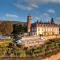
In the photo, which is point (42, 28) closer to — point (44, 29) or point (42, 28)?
point (42, 28)

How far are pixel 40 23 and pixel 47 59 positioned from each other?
21.4 metres

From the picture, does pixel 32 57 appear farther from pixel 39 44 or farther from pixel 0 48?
pixel 39 44

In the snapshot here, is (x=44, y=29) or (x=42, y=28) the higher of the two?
(x=42, y=28)

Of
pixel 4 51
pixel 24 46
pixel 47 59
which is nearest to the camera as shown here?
pixel 47 59

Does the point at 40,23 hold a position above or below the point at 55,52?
above

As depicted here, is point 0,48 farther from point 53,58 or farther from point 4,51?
point 53,58

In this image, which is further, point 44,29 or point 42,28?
point 44,29

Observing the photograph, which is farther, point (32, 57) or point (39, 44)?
point (39, 44)

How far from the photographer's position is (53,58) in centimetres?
1822

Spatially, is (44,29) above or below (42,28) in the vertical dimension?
below

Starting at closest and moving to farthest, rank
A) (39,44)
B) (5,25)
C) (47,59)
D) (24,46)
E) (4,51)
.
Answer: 1. (47,59)
2. (4,51)
3. (24,46)
4. (39,44)
5. (5,25)

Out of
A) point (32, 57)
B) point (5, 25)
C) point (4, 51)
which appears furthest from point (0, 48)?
point (5, 25)

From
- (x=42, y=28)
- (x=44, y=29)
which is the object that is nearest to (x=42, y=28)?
(x=42, y=28)

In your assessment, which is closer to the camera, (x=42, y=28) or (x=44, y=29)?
(x=42, y=28)
